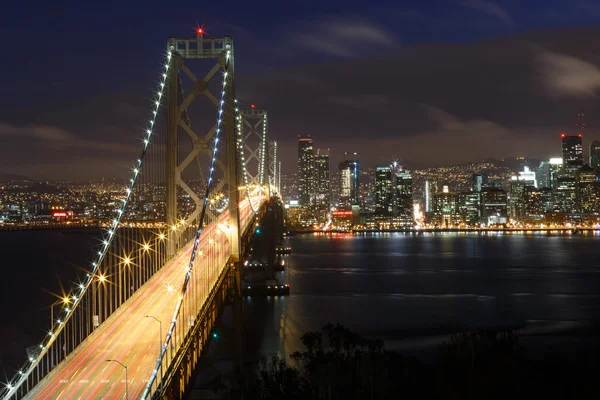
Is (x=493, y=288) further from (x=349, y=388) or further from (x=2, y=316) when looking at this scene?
(x=349, y=388)

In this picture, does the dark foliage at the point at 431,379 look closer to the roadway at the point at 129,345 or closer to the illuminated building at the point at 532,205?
the roadway at the point at 129,345

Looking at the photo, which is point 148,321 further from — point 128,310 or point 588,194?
point 588,194

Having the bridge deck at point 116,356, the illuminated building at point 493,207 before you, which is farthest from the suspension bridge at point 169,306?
the illuminated building at point 493,207

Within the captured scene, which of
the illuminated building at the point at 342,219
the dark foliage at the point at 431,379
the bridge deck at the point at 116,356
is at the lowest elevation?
the dark foliage at the point at 431,379

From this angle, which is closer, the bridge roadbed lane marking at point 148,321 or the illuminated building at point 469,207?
the bridge roadbed lane marking at point 148,321

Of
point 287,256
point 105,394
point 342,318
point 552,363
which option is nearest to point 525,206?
point 287,256

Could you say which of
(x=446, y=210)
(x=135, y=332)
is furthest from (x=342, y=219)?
(x=135, y=332)
